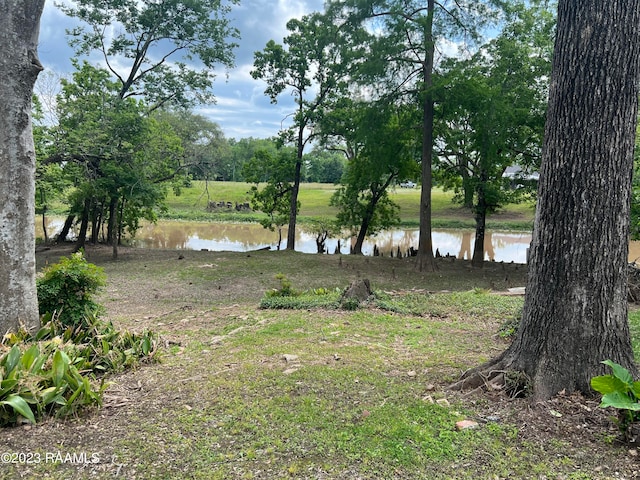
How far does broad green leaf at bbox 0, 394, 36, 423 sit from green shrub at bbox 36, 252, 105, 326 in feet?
6.06

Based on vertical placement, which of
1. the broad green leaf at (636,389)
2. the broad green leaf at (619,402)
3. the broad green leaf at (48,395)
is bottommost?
the broad green leaf at (48,395)

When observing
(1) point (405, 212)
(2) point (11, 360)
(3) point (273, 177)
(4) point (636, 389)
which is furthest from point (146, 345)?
(1) point (405, 212)

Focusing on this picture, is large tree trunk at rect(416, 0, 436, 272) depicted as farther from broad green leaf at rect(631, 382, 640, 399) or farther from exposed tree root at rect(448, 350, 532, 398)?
broad green leaf at rect(631, 382, 640, 399)

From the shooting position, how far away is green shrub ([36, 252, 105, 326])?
4512 millimetres

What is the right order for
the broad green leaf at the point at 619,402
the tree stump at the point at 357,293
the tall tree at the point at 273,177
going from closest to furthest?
the broad green leaf at the point at 619,402 → the tree stump at the point at 357,293 → the tall tree at the point at 273,177

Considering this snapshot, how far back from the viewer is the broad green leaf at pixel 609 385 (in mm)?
2453

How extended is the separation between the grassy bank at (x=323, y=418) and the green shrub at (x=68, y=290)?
1.05 meters

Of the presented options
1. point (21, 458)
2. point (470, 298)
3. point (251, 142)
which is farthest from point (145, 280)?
point (251, 142)

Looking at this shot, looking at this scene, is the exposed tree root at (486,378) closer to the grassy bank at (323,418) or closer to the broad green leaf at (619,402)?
the grassy bank at (323,418)

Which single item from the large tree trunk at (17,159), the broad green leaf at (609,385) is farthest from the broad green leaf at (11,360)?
the broad green leaf at (609,385)

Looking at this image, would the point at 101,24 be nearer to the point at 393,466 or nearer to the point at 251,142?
the point at 393,466

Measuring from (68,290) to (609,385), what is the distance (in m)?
4.83

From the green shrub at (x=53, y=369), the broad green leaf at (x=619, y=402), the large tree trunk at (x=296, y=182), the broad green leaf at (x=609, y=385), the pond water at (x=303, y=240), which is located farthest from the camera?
the pond water at (x=303, y=240)

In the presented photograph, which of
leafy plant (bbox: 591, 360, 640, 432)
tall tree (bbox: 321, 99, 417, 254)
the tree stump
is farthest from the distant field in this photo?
leafy plant (bbox: 591, 360, 640, 432)
